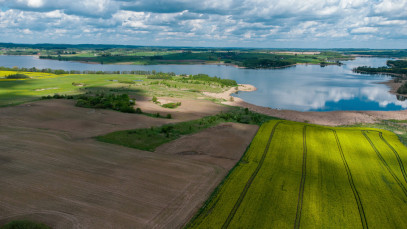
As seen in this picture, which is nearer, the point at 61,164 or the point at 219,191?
the point at 219,191

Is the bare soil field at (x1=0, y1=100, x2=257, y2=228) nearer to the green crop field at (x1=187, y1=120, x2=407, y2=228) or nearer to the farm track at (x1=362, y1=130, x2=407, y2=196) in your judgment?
the green crop field at (x1=187, y1=120, x2=407, y2=228)

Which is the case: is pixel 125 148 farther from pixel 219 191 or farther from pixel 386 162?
pixel 386 162

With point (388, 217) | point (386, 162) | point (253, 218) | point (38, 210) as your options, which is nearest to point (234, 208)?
point (253, 218)

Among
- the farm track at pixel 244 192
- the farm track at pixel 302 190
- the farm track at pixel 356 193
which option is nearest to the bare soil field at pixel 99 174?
the farm track at pixel 244 192

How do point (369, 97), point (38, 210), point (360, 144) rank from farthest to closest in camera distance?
point (369, 97) → point (360, 144) → point (38, 210)

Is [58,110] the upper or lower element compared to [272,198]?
upper

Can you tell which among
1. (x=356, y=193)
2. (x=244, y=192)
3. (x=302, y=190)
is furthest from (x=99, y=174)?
(x=356, y=193)

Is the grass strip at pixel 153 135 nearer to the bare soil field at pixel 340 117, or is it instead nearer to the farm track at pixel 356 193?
the farm track at pixel 356 193
